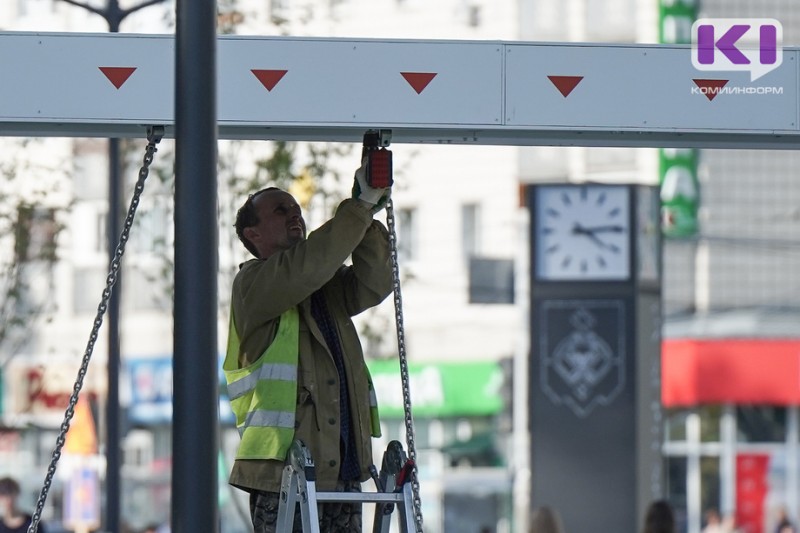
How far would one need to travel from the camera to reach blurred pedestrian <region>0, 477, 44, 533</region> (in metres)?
12.9

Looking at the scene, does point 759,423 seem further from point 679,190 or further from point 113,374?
point 113,374

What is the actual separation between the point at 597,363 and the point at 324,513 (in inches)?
450

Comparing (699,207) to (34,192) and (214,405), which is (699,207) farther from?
(214,405)

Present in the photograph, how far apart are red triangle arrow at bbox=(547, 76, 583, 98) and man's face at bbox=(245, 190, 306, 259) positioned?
0.97 m

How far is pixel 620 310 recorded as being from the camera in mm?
17750

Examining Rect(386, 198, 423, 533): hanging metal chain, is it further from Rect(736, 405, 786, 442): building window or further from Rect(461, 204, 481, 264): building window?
Rect(461, 204, 481, 264): building window

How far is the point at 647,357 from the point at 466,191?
1693cm

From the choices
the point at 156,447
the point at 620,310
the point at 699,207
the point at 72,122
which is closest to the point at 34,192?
the point at 620,310

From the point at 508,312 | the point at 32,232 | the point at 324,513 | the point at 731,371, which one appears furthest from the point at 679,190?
the point at 324,513

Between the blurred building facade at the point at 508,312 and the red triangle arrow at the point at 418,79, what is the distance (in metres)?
22.5

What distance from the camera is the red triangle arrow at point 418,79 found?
20.4ft

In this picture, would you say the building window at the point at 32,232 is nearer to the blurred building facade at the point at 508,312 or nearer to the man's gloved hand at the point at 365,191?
the blurred building facade at the point at 508,312

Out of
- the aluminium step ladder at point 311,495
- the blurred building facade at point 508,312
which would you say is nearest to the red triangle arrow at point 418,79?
the aluminium step ladder at point 311,495

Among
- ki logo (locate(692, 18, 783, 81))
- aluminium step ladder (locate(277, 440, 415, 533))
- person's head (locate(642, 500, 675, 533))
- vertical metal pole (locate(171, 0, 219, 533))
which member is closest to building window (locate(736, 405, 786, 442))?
person's head (locate(642, 500, 675, 533))
